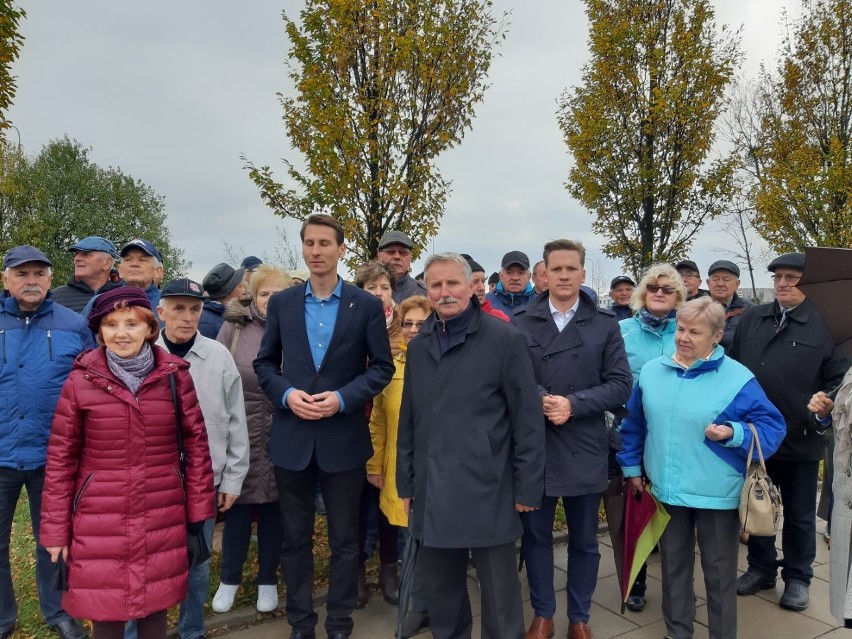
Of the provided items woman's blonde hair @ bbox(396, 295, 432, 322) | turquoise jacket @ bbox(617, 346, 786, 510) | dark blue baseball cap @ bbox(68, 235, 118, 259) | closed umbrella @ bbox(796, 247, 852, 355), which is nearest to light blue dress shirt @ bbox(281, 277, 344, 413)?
woman's blonde hair @ bbox(396, 295, 432, 322)

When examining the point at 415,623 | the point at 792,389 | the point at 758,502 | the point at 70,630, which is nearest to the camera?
the point at 758,502

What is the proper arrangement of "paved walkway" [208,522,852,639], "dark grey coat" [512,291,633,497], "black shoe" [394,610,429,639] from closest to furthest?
1. "dark grey coat" [512,291,633,497]
2. "black shoe" [394,610,429,639]
3. "paved walkway" [208,522,852,639]

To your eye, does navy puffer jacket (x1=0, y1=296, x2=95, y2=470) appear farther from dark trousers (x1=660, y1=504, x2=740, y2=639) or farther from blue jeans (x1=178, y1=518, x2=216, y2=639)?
dark trousers (x1=660, y1=504, x2=740, y2=639)

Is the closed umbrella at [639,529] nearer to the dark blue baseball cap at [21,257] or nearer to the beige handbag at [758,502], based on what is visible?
the beige handbag at [758,502]

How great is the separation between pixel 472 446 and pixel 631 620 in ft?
7.03

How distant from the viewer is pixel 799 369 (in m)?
4.20

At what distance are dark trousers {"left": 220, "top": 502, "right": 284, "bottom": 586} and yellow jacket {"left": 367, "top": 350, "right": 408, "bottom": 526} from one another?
0.76 metres

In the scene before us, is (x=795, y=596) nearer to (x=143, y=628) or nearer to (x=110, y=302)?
(x=143, y=628)

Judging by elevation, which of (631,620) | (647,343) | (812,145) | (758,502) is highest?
(812,145)

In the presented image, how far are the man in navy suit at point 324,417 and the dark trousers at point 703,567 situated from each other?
6.18ft

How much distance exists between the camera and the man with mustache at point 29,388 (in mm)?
3537

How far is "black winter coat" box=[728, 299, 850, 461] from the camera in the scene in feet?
13.6

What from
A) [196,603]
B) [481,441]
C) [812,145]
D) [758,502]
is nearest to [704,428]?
[758,502]

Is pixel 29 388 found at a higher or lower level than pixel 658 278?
lower
